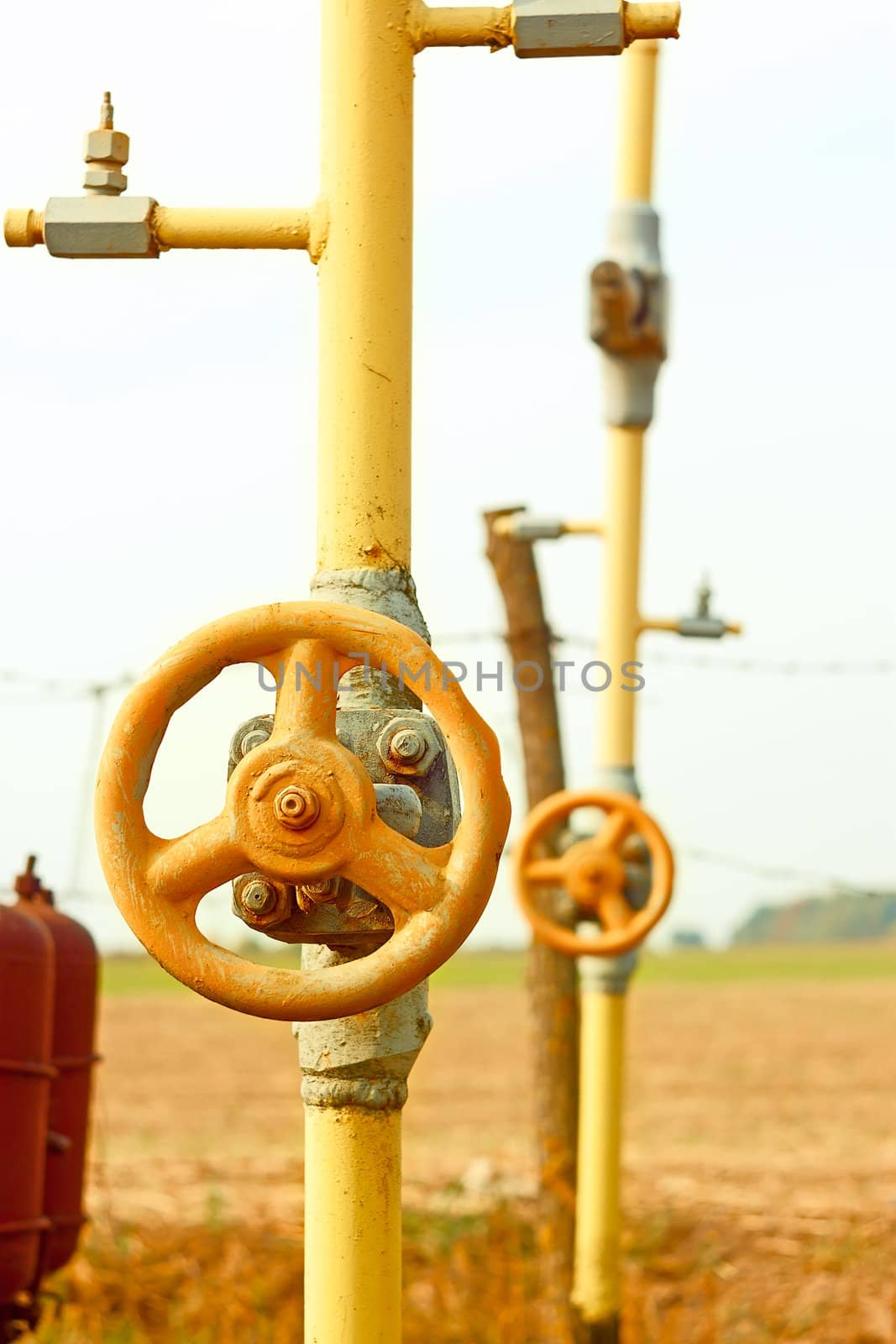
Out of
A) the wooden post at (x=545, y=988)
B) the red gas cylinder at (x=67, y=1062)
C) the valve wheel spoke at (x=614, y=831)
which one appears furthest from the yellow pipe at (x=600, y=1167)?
the red gas cylinder at (x=67, y=1062)

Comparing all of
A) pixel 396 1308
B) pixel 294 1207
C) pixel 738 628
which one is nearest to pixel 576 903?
pixel 738 628

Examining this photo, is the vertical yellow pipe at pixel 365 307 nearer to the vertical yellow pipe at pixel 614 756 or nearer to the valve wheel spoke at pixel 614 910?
the valve wheel spoke at pixel 614 910

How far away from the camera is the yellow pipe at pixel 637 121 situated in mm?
4441

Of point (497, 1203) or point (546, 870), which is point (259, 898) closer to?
point (546, 870)

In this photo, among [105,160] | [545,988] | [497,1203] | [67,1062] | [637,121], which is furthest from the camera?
[497,1203]

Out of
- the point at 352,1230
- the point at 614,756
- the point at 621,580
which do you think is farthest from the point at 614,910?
the point at 352,1230

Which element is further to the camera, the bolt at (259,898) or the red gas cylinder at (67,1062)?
the red gas cylinder at (67,1062)

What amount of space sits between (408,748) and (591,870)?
2.40 meters

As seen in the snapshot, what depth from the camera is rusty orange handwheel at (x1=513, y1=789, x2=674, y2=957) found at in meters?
3.95

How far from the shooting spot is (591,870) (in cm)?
414

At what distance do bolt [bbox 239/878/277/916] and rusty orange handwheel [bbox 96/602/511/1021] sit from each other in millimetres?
31

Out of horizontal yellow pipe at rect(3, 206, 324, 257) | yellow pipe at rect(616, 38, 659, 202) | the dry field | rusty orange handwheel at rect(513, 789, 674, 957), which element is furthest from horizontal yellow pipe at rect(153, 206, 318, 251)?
the dry field

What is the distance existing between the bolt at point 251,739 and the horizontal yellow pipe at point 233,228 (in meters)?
0.60

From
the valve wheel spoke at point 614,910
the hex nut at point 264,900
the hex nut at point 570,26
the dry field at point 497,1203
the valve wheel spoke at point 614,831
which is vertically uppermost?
the hex nut at point 570,26
